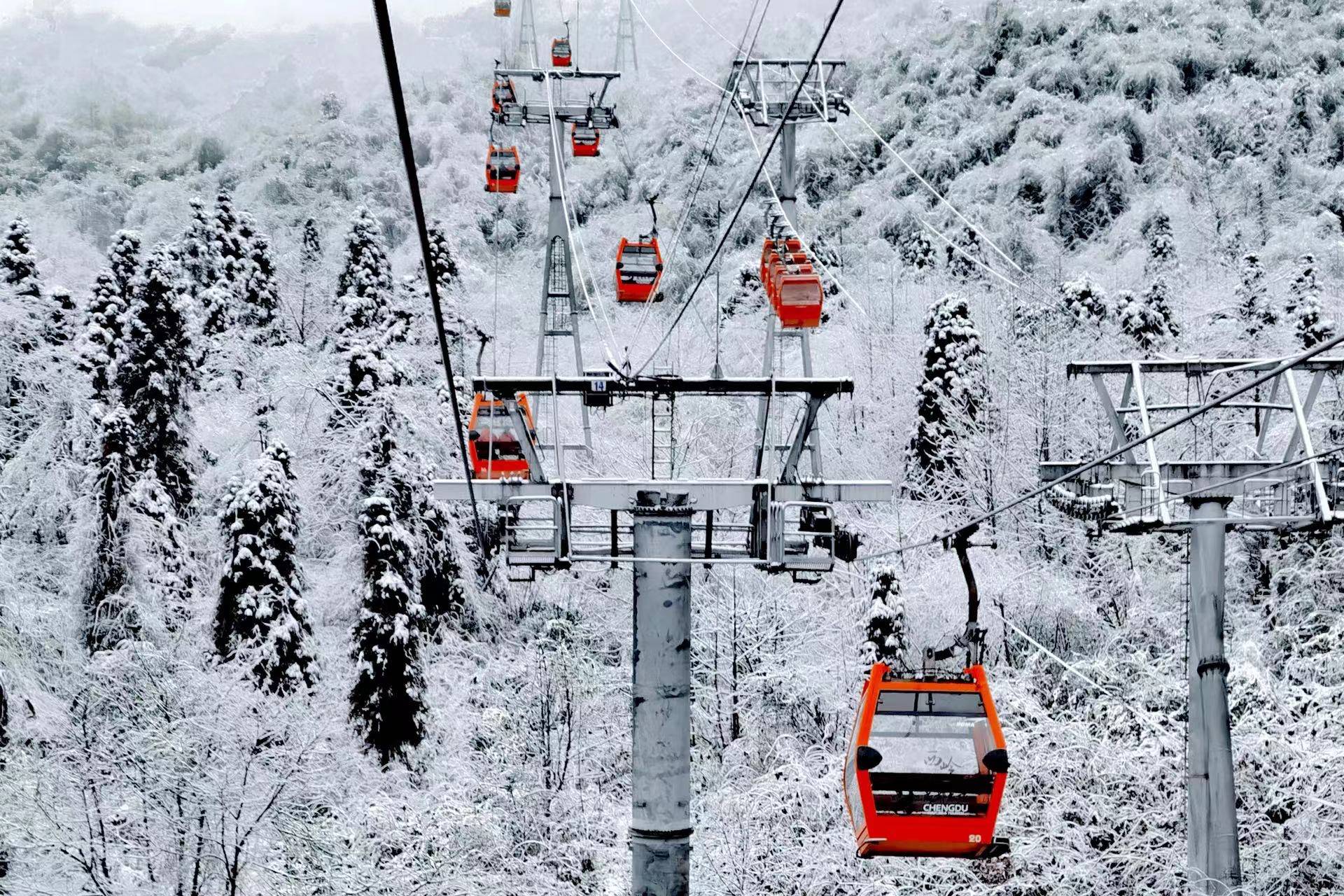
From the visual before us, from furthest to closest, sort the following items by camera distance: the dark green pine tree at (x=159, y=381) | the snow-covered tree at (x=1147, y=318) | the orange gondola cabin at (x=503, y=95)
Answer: the snow-covered tree at (x=1147, y=318) → the dark green pine tree at (x=159, y=381) → the orange gondola cabin at (x=503, y=95)

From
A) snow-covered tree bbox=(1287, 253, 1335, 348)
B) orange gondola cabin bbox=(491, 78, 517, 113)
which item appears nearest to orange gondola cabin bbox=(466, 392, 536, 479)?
orange gondola cabin bbox=(491, 78, 517, 113)

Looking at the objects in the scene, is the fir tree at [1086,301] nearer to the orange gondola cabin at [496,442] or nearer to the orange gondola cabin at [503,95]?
the orange gondola cabin at [503,95]

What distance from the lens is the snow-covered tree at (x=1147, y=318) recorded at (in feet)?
146

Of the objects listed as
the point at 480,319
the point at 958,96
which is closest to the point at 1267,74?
the point at 958,96

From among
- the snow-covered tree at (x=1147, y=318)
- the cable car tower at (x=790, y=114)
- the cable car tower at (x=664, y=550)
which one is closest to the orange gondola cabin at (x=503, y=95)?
the cable car tower at (x=790, y=114)

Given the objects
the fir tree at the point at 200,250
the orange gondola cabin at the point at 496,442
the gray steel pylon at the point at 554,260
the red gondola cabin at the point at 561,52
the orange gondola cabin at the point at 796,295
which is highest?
the fir tree at the point at 200,250

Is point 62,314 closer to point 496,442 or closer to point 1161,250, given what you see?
point 496,442

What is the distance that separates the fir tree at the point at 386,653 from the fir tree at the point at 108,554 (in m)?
5.53

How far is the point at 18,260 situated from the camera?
4178cm

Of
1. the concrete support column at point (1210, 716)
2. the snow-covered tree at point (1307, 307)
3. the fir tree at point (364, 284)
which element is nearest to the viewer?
the concrete support column at point (1210, 716)

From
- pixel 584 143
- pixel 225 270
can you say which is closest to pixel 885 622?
pixel 584 143

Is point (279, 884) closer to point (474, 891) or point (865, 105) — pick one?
point (474, 891)

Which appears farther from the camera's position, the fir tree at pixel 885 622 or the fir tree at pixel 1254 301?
the fir tree at pixel 1254 301

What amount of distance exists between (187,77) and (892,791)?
11694 centimetres
